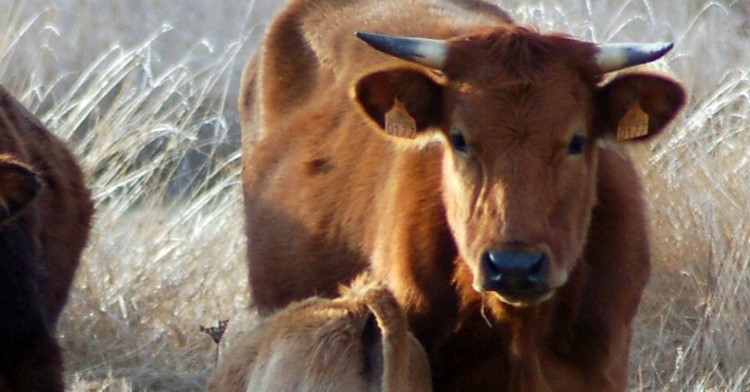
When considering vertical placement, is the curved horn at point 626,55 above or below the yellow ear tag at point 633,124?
above

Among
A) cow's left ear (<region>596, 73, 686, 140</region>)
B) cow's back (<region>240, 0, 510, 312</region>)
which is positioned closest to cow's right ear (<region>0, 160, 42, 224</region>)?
cow's back (<region>240, 0, 510, 312</region>)

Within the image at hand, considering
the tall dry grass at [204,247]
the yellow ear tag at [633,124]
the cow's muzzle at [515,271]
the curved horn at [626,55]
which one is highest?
the curved horn at [626,55]

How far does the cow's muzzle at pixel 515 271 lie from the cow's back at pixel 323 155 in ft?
2.02

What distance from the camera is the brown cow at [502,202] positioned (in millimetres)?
5086

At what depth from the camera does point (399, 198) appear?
→ 18.7 feet

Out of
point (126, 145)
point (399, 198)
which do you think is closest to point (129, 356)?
point (126, 145)

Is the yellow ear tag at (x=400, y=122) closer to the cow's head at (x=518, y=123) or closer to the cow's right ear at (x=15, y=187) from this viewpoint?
the cow's head at (x=518, y=123)

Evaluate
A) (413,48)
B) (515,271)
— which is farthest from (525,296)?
(413,48)

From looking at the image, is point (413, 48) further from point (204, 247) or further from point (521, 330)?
point (204, 247)

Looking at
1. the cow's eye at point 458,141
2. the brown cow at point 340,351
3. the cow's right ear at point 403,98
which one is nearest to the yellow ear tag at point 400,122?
the cow's right ear at point 403,98

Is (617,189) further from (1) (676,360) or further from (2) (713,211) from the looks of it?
(2) (713,211)

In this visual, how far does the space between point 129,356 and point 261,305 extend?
3.45 ft

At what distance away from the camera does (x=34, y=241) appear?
19.4 feet

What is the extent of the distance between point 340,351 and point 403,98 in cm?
102
